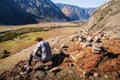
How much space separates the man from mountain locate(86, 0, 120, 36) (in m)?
7.97

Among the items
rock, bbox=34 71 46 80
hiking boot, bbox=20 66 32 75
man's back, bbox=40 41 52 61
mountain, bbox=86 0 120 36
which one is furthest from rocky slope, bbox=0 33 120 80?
mountain, bbox=86 0 120 36

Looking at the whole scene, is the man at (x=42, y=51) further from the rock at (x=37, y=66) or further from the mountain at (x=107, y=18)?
the mountain at (x=107, y=18)

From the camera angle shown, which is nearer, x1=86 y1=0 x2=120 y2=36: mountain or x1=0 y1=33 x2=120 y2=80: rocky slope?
x1=0 y1=33 x2=120 y2=80: rocky slope

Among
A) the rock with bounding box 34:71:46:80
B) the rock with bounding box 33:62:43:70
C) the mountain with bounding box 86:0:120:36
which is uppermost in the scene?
the mountain with bounding box 86:0:120:36

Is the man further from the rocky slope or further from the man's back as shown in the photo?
the rocky slope

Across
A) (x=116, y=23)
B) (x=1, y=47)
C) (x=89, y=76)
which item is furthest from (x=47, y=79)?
(x=1, y=47)

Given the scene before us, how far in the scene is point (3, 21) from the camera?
545ft

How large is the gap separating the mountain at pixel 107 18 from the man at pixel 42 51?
7970mm

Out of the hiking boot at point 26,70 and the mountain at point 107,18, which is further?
the mountain at point 107,18

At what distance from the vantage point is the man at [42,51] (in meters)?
16.6

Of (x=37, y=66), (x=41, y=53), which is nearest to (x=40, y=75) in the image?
(x=37, y=66)

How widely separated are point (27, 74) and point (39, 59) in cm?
135

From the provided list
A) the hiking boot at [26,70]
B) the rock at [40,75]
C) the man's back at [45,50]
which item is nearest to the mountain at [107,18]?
the man's back at [45,50]

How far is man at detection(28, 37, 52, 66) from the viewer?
54.3 ft
